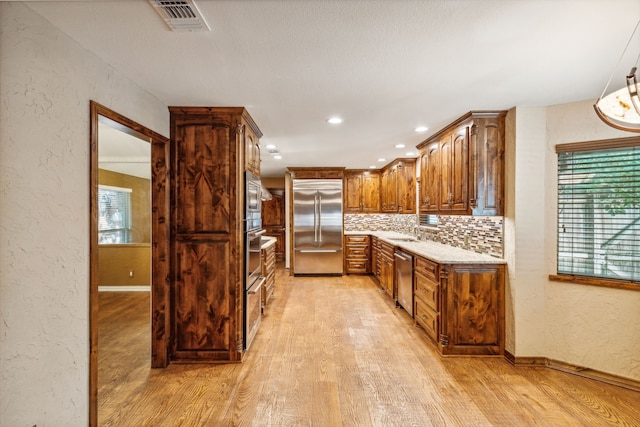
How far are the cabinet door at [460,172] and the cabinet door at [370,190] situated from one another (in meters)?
3.45

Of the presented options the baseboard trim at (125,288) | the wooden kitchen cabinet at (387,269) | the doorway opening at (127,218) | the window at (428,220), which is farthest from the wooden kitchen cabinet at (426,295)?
the baseboard trim at (125,288)

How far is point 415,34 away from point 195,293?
2718mm

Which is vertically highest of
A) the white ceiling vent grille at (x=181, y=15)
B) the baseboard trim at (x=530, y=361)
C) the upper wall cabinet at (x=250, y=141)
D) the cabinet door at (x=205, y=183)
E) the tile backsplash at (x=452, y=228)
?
the white ceiling vent grille at (x=181, y=15)

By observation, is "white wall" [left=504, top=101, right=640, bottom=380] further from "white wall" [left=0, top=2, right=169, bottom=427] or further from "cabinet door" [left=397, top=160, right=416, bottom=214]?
"white wall" [left=0, top=2, right=169, bottom=427]

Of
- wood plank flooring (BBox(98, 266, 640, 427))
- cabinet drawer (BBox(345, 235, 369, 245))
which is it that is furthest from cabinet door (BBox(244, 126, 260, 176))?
cabinet drawer (BBox(345, 235, 369, 245))

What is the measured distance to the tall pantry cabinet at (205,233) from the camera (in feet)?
9.48

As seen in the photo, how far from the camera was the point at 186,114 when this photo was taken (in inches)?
114

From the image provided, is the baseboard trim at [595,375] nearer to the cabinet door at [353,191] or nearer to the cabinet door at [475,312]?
the cabinet door at [475,312]

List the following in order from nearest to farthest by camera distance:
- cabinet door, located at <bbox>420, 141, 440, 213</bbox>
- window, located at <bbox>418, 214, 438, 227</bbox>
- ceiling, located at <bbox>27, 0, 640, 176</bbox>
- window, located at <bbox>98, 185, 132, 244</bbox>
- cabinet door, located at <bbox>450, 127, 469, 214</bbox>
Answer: ceiling, located at <bbox>27, 0, 640, 176</bbox>
cabinet door, located at <bbox>450, 127, 469, 214</bbox>
cabinet door, located at <bbox>420, 141, 440, 213</bbox>
window, located at <bbox>418, 214, 438, 227</bbox>
window, located at <bbox>98, 185, 132, 244</bbox>

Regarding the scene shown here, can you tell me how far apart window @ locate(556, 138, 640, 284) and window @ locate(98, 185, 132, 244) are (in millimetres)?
6475

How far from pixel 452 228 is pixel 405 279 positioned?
101cm

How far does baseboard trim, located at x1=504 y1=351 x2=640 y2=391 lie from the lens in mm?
2529

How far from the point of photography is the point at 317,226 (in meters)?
6.40

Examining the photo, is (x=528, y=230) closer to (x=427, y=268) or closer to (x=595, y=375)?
(x=427, y=268)
